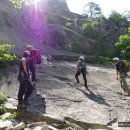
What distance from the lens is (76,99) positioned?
14727 mm

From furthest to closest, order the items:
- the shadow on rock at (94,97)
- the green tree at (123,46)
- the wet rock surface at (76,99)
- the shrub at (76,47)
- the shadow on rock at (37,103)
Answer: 1. the green tree at (123,46)
2. the shrub at (76,47)
3. the shadow on rock at (94,97)
4. the shadow on rock at (37,103)
5. the wet rock surface at (76,99)

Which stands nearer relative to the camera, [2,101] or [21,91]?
[21,91]

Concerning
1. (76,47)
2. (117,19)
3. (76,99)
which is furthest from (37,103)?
(117,19)

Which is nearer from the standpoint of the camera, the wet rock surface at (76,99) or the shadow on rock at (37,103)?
the wet rock surface at (76,99)

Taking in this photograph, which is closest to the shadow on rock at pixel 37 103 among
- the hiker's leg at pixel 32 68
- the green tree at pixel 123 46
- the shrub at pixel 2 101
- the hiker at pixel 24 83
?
the hiker at pixel 24 83

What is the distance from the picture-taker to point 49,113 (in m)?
12.6

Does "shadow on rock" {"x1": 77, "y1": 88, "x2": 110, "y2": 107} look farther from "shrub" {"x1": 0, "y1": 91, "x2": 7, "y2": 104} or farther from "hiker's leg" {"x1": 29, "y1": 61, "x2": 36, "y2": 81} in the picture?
"shrub" {"x1": 0, "y1": 91, "x2": 7, "y2": 104}

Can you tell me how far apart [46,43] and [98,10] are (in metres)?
35.2

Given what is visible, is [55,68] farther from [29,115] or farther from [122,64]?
[29,115]

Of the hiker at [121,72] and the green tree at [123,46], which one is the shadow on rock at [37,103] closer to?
the hiker at [121,72]

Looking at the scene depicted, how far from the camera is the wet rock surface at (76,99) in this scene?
41.5 feet

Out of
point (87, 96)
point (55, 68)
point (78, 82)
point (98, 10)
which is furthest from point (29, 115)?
point (98, 10)

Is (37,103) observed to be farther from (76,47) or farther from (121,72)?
(76,47)

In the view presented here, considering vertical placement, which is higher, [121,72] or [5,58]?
[5,58]
